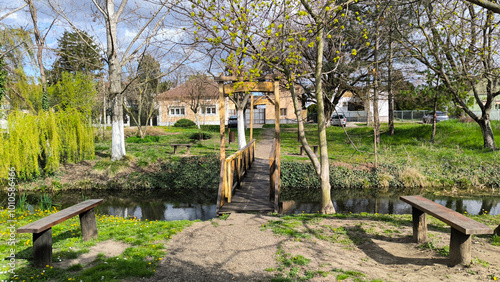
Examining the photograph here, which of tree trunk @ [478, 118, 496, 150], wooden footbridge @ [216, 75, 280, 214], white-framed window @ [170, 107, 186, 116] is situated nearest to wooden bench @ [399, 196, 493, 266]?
→ wooden footbridge @ [216, 75, 280, 214]

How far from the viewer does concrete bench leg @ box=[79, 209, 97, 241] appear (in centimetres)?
525

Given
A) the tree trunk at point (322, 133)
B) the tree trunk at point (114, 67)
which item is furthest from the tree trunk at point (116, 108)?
→ the tree trunk at point (322, 133)

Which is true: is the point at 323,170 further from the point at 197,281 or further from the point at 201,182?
the point at 201,182

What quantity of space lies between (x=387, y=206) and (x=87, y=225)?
9.10 m

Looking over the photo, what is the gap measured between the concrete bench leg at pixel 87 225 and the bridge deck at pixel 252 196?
2.74 m

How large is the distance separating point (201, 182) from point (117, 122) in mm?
4508

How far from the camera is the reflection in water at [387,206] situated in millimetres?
10039

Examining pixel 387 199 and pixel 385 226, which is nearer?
pixel 385 226

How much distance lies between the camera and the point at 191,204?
37.6ft

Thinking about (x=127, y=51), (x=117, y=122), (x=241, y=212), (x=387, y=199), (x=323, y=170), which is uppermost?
(x=127, y=51)

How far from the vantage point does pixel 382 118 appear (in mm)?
40812

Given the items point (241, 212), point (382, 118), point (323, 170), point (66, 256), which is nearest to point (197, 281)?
point (66, 256)

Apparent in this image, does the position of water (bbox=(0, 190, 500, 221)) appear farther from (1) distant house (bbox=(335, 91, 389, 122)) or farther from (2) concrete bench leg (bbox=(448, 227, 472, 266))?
(2) concrete bench leg (bbox=(448, 227, 472, 266))

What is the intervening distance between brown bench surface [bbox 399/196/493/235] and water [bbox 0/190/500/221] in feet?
16.1
